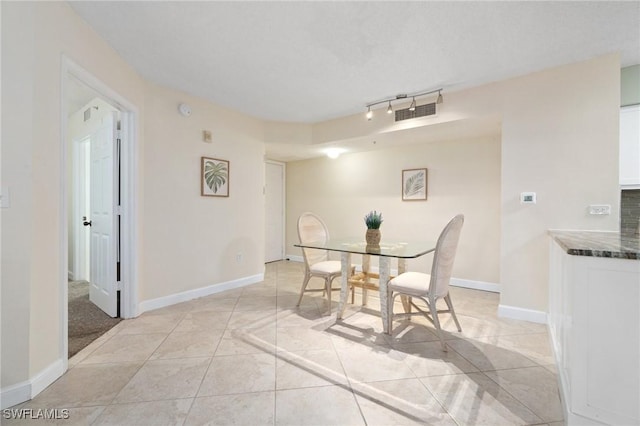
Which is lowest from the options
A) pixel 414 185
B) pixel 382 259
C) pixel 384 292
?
pixel 384 292

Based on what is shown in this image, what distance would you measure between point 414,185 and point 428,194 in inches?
10.2

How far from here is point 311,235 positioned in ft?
10.8

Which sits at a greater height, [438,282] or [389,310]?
[438,282]

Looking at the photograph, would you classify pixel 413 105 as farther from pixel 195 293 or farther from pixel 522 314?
pixel 195 293

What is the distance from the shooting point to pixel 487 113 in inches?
111

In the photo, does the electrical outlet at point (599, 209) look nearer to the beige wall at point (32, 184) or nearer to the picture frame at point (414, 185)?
the picture frame at point (414, 185)

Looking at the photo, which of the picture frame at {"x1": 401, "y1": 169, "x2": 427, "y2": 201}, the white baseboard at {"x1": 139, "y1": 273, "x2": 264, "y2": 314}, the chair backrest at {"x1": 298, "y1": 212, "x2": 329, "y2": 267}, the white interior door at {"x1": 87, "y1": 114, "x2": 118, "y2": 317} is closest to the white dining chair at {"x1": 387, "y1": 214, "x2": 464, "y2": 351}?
the chair backrest at {"x1": 298, "y1": 212, "x2": 329, "y2": 267}

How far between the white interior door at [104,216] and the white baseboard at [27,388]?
1.08 metres

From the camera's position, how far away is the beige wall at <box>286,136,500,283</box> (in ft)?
12.1

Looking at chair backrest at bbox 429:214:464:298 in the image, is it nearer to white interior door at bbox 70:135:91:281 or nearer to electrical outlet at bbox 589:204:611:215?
electrical outlet at bbox 589:204:611:215

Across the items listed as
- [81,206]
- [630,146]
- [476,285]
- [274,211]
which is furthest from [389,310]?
[81,206]

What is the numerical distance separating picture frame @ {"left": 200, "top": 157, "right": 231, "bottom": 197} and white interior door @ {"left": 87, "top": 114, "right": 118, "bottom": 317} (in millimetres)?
910

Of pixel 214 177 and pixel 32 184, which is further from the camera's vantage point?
pixel 214 177

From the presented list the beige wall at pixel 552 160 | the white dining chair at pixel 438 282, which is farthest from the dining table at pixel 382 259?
the beige wall at pixel 552 160
